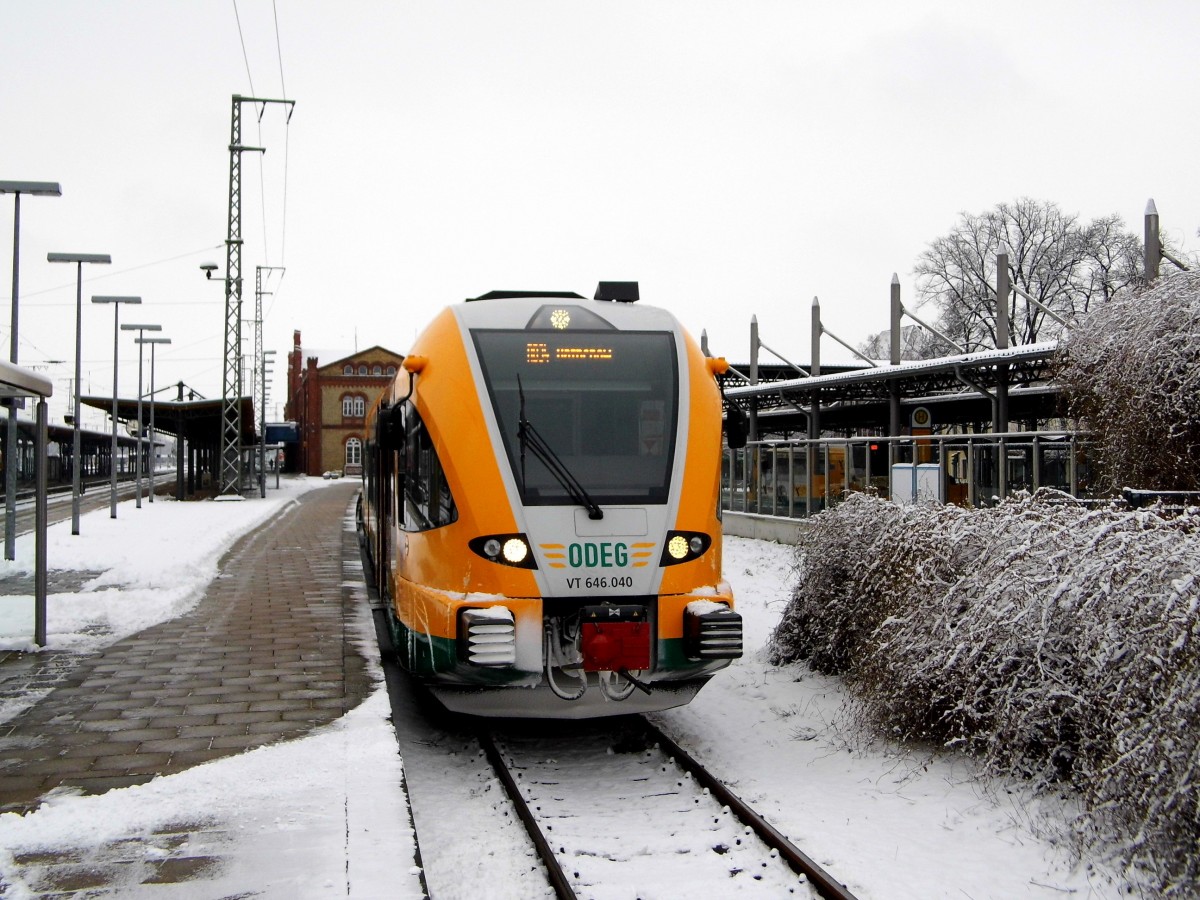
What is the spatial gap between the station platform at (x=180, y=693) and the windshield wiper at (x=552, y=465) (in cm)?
203

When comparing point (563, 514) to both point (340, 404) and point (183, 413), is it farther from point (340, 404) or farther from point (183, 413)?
point (340, 404)

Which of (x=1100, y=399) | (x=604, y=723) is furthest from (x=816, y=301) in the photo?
(x=604, y=723)

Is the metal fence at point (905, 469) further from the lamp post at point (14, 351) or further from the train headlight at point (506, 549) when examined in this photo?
the lamp post at point (14, 351)

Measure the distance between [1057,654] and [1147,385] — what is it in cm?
594

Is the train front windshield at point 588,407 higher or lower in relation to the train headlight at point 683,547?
higher

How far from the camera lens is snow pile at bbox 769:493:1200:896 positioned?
16.0ft

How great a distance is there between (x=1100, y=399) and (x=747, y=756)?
6.83m

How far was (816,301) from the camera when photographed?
32.8 metres

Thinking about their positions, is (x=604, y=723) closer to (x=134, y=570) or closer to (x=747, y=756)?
(x=747, y=756)

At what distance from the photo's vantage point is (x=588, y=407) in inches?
291

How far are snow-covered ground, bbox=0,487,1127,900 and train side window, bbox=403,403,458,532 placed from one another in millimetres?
1279

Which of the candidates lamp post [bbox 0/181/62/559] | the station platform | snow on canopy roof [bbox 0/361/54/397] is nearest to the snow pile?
the station platform

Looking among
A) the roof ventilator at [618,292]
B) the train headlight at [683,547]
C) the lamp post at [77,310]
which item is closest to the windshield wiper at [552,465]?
the train headlight at [683,547]

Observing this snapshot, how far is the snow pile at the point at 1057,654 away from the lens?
4891 mm
